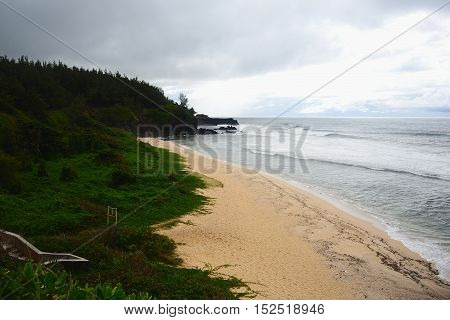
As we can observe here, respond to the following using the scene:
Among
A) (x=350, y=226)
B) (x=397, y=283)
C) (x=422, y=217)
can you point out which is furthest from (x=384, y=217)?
(x=397, y=283)

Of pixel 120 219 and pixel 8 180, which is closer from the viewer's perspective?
pixel 120 219

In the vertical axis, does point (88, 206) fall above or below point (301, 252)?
above

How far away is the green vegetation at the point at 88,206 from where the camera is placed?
27.7 ft

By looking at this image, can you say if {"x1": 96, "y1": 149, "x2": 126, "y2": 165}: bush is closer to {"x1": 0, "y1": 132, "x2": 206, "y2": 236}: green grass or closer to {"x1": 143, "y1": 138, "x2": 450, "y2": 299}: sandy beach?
{"x1": 0, "y1": 132, "x2": 206, "y2": 236}: green grass

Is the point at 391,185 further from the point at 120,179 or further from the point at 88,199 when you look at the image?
the point at 88,199

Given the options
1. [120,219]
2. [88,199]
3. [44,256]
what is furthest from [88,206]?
[44,256]

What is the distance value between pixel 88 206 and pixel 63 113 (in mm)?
28389

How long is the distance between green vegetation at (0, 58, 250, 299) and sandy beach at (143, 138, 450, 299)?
3.69ft

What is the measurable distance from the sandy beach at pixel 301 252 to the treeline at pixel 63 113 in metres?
9.77

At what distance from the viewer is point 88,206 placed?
615 inches

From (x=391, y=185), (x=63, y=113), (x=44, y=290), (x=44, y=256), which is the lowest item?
(x=391, y=185)

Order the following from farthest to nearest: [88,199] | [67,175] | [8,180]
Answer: [67,175] → [88,199] → [8,180]

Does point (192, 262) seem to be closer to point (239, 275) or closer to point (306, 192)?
point (239, 275)

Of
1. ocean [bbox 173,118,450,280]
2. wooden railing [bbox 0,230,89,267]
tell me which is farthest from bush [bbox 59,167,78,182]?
ocean [bbox 173,118,450,280]
